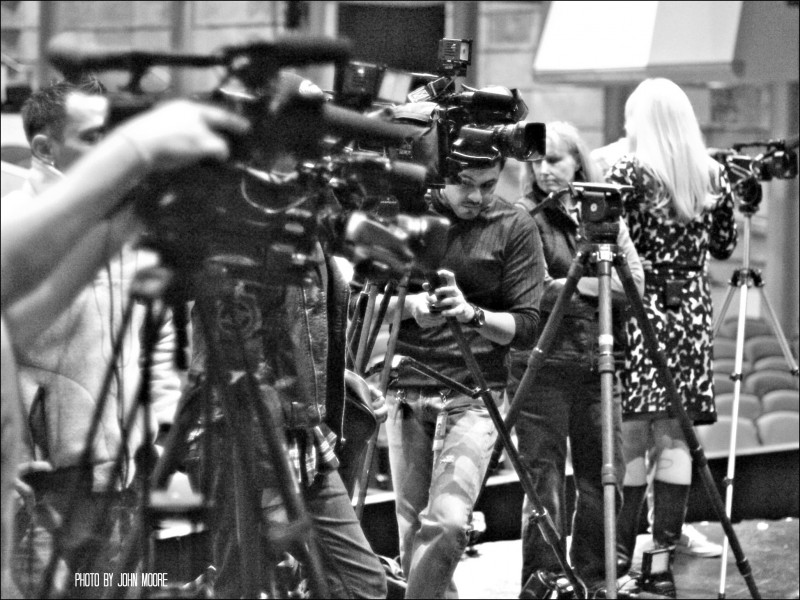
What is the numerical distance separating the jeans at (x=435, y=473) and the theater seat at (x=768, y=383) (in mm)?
3924

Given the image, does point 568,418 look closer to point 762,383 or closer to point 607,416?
point 607,416

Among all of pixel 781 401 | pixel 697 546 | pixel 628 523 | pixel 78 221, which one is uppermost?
pixel 78 221

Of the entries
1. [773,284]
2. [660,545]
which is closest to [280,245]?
[660,545]

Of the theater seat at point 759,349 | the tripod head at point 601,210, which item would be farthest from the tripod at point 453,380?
the theater seat at point 759,349

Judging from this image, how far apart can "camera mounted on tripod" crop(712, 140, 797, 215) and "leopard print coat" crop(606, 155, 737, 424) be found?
0.43 m

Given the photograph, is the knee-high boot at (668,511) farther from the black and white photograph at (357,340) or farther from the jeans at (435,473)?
the jeans at (435,473)

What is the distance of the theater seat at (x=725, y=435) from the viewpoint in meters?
6.28

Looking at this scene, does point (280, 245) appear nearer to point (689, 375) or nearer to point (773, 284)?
point (689, 375)

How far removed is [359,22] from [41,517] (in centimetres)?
827

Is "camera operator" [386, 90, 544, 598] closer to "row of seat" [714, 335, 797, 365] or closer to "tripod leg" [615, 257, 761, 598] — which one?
"tripod leg" [615, 257, 761, 598]

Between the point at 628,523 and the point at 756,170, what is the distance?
144cm

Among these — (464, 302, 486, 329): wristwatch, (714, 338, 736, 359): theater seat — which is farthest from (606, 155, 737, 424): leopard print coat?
(714, 338, 736, 359): theater seat

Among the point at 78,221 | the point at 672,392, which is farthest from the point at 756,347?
the point at 78,221

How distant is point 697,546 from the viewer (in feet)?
15.9
